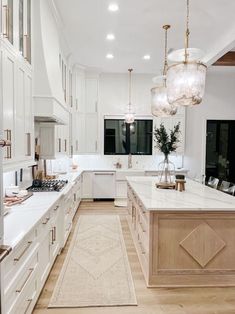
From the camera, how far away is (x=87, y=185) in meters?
7.24

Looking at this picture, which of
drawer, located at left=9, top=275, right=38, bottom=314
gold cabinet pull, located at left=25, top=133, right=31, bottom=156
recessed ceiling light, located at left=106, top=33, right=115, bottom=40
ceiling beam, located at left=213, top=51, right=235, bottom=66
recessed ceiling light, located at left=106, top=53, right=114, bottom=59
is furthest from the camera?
recessed ceiling light, located at left=106, top=53, right=114, bottom=59

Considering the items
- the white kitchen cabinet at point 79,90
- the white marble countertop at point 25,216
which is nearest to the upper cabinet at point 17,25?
the white marble countertop at point 25,216

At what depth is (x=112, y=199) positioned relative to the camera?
7.42m

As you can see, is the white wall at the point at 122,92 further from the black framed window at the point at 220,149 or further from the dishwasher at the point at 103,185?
the black framed window at the point at 220,149

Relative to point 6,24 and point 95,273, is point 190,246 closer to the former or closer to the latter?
point 95,273

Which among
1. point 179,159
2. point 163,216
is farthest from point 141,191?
point 179,159

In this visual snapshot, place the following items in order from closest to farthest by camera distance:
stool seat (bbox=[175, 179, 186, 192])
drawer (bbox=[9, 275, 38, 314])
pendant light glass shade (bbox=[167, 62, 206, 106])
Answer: drawer (bbox=[9, 275, 38, 314]) → pendant light glass shade (bbox=[167, 62, 206, 106]) → stool seat (bbox=[175, 179, 186, 192])

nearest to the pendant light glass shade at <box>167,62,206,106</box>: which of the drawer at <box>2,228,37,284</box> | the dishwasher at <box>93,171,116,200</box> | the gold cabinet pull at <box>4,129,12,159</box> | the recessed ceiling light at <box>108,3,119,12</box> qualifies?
the recessed ceiling light at <box>108,3,119,12</box>

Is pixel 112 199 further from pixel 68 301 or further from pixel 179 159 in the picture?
pixel 68 301

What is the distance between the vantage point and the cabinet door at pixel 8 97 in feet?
7.11

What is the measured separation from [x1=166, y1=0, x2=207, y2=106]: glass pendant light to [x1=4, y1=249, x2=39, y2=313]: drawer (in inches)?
91.1

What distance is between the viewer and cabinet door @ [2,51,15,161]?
2.17 metres

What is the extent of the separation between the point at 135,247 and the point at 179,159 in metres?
4.40

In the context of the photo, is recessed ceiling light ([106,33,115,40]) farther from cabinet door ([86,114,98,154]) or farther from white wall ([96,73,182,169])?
cabinet door ([86,114,98,154])
